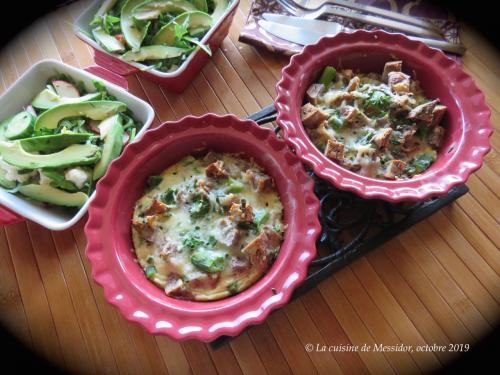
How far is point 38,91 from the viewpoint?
6.24 feet

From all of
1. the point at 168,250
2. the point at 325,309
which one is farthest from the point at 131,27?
the point at 325,309

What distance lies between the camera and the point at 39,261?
5.46 ft

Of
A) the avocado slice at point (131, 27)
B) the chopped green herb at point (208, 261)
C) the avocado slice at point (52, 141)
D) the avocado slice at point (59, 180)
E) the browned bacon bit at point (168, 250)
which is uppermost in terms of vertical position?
the avocado slice at point (131, 27)

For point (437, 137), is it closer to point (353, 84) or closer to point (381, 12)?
point (353, 84)

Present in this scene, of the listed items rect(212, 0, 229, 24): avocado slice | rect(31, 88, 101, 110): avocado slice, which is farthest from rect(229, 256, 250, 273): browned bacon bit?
rect(212, 0, 229, 24): avocado slice

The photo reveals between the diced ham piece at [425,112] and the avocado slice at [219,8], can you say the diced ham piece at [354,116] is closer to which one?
the diced ham piece at [425,112]

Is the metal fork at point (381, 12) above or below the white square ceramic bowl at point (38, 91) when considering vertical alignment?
above

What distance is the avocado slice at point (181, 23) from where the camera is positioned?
6.28 feet

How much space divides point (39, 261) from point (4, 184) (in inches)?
13.8

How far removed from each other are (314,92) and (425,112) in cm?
43

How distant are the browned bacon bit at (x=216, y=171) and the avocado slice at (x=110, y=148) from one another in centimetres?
45

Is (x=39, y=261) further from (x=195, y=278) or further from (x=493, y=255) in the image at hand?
(x=493, y=255)

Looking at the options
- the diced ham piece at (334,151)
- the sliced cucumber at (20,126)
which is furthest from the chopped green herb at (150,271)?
the sliced cucumber at (20,126)

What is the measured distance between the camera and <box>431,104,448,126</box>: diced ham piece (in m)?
1.54
